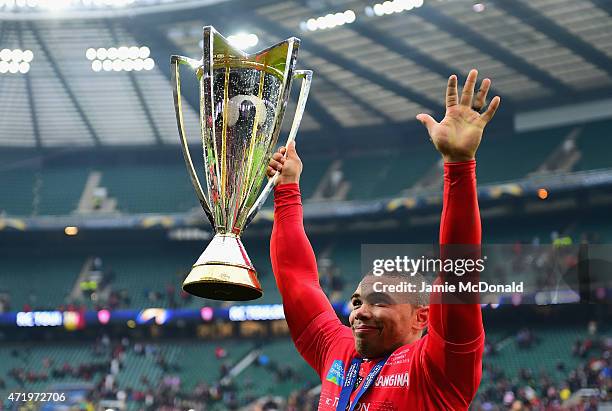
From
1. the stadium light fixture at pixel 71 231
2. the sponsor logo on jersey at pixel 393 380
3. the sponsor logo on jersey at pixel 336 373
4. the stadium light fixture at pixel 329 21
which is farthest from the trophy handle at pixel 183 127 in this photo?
the stadium light fixture at pixel 71 231

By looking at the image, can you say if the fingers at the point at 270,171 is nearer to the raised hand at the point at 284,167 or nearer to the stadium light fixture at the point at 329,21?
the raised hand at the point at 284,167

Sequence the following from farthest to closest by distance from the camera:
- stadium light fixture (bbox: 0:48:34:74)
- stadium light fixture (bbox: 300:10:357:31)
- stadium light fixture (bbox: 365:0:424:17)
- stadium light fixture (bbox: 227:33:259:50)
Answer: stadium light fixture (bbox: 0:48:34:74) < stadium light fixture (bbox: 227:33:259:50) < stadium light fixture (bbox: 300:10:357:31) < stadium light fixture (bbox: 365:0:424:17)

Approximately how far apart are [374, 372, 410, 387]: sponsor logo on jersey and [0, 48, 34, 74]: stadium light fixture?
25.6m

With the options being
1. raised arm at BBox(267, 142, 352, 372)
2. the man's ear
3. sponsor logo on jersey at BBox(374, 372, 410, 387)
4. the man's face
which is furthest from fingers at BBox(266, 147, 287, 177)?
sponsor logo on jersey at BBox(374, 372, 410, 387)

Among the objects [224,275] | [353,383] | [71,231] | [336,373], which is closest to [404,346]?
[353,383]

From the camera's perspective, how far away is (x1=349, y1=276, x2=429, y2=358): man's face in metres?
2.74

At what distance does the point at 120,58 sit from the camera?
86.5ft

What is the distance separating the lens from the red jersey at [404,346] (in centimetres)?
225

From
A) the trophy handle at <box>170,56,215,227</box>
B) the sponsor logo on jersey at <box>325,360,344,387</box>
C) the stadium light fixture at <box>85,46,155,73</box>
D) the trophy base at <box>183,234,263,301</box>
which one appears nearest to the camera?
the sponsor logo on jersey at <box>325,360,344,387</box>

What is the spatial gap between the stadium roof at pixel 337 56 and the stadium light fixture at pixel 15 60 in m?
0.19

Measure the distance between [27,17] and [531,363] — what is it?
53.4 feet

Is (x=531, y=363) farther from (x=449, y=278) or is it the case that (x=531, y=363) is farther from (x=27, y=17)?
(x=449, y=278)

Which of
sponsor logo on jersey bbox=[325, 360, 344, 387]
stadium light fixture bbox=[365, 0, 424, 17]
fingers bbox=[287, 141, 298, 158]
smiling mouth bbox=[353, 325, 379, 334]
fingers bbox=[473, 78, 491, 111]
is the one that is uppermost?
stadium light fixture bbox=[365, 0, 424, 17]

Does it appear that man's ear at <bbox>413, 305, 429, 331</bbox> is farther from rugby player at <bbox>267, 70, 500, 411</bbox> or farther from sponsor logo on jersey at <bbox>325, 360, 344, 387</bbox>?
sponsor logo on jersey at <bbox>325, 360, 344, 387</bbox>
